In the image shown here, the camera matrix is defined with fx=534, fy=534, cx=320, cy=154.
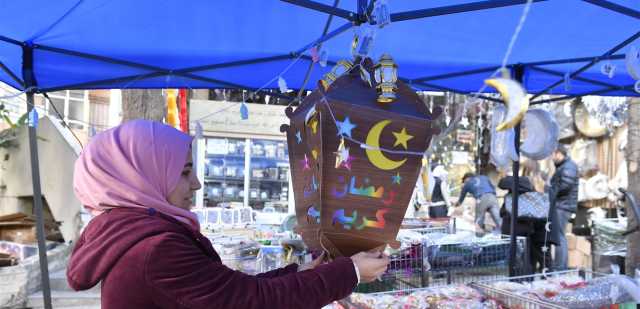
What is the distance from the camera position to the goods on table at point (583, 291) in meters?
2.78

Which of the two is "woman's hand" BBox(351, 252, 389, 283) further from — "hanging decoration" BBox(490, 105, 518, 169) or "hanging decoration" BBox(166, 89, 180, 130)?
"hanging decoration" BBox(166, 89, 180, 130)

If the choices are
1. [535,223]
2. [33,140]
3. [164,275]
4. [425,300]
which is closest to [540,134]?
[535,223]

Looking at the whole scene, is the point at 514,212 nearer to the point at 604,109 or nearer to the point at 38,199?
the point at 38,199

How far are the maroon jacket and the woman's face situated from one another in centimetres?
9

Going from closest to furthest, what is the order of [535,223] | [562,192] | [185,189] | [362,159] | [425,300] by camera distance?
[185,189]
[362,159]
[425,300]
[535,223]
[562,192]

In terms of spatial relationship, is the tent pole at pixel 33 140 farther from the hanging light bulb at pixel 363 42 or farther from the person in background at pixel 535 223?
the person in background at pixel 535 223

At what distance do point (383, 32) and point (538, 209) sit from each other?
132 inches

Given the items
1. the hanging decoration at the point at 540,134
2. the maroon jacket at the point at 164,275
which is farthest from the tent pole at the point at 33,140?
the hanging decoration at the point at 540,134

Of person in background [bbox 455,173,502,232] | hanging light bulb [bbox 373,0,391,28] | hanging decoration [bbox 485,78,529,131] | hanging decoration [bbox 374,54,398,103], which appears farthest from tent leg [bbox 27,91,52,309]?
person in background [bbox 455,173,502,232]

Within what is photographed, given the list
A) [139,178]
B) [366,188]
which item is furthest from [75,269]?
[366,188]

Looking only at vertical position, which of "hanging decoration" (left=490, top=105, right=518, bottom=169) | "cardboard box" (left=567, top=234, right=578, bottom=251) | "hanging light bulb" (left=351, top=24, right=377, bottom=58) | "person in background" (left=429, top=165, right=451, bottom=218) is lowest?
"cardboard box" (left=567, top=234, right=578, bottom=251)

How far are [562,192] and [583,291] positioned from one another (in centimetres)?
348

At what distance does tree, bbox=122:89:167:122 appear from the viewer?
20.3ft

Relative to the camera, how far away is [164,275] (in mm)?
1259
